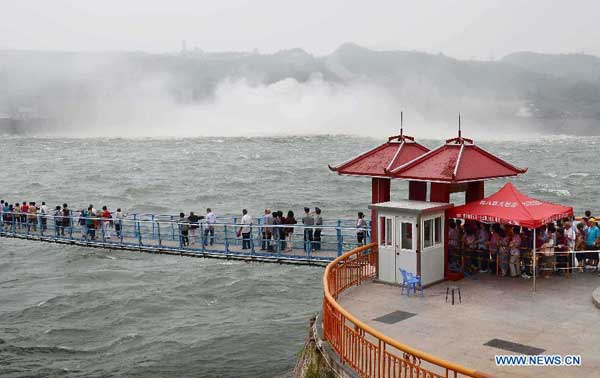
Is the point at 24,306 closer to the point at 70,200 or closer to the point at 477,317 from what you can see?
the point at 477,317

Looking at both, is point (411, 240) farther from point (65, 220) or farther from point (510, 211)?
point (65, 220)

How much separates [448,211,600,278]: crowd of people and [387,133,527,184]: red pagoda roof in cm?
186

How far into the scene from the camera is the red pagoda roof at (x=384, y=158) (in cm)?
2084

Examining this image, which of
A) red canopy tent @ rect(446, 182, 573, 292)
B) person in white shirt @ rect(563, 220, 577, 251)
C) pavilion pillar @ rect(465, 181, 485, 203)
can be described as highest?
pavilion pillar @ rect(465, 181, 485, 203)

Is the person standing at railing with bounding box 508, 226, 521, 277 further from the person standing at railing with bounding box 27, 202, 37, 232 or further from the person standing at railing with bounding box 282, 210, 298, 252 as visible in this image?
the person standing at railing with bounding box 27, 202, 37, 232

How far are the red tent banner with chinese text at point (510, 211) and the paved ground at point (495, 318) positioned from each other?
6.12 feet

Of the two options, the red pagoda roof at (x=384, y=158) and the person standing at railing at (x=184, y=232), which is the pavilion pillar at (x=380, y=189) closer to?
the red pagoda roof at (x=384, y=158)

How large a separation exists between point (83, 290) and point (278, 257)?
19.3m

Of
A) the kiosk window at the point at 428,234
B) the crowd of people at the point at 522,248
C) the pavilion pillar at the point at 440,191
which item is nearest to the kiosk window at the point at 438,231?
the kiosk window at the point at 428,234

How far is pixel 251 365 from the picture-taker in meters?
27.1

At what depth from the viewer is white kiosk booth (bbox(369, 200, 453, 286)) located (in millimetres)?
18812

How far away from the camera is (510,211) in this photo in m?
19.2

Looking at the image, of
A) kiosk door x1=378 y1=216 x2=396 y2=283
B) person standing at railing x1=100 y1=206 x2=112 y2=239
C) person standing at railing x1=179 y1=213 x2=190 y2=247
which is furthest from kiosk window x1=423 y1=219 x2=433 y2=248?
person standing at railing x1=100 y1=206 x2=112 y2=239

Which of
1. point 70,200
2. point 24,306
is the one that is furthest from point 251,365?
point 70,200
